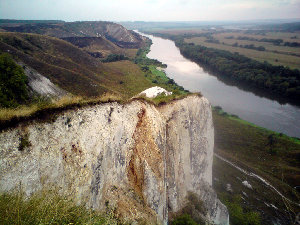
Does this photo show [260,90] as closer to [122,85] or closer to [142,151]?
[122,85]

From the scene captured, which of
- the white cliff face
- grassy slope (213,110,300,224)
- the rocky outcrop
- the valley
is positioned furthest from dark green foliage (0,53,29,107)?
grassy slope (213,110,300,224)

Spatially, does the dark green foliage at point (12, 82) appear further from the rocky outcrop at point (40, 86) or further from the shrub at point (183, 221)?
the shrub at point (183, 221)

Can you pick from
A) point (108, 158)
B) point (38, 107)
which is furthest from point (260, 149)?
point (38, 107)

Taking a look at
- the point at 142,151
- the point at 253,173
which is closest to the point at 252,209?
the point at 253,173

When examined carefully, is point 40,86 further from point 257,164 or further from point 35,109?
point 257,164

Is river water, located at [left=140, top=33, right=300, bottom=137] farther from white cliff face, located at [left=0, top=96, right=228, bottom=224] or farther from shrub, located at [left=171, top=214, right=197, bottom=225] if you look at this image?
white cliff face, located at [left=0, top=96, right=228, bottom=224]
